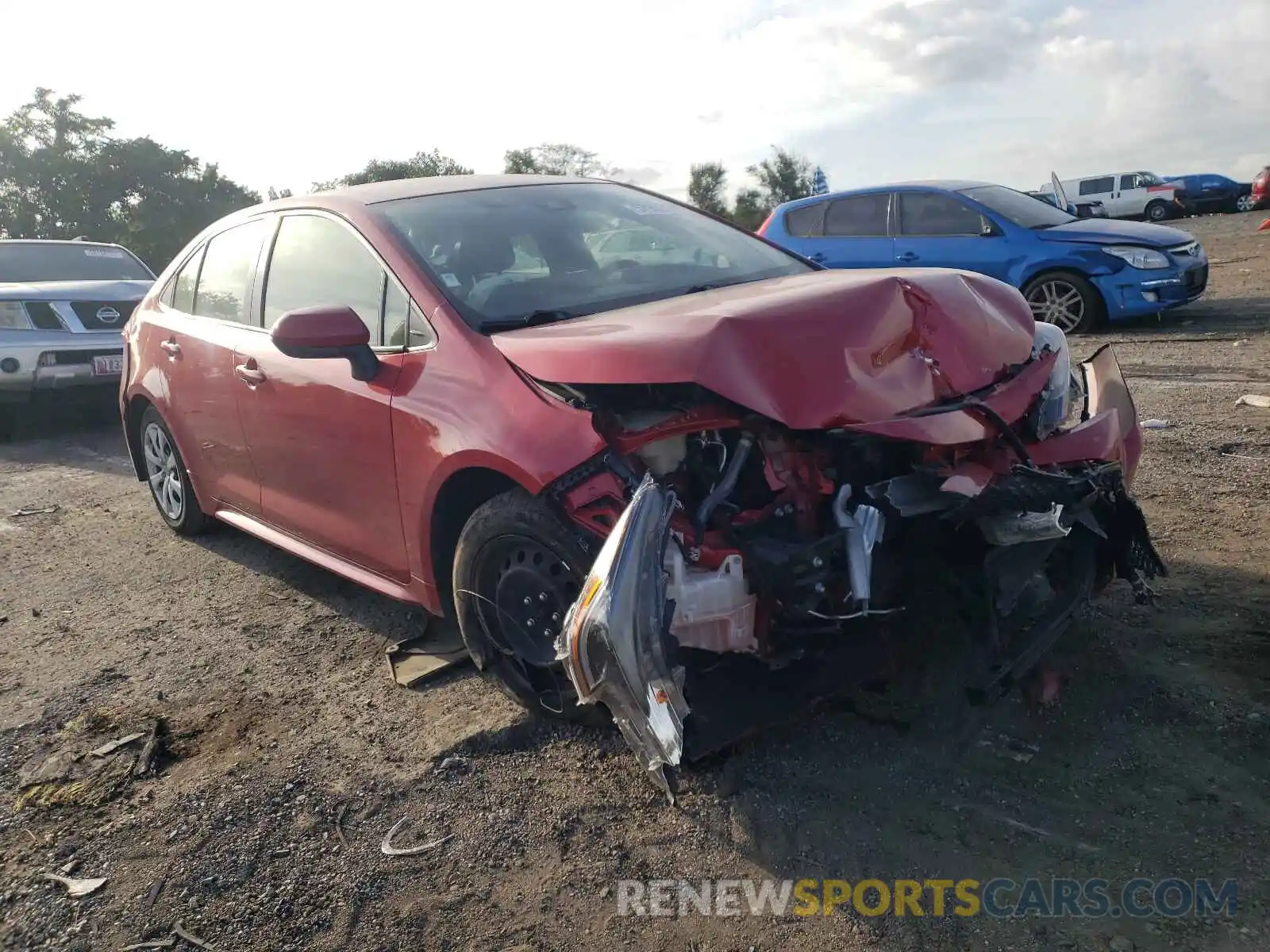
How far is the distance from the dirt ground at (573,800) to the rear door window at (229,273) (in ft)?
4.68

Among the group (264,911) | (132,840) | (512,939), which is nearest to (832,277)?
(512,939)

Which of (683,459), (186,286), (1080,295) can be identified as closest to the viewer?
(683,459)

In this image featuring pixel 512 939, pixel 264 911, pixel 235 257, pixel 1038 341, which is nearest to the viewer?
pixel 512 939

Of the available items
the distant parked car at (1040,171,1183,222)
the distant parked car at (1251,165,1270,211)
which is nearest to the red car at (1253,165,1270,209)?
the distant parked car at (1251,165,1270,211)

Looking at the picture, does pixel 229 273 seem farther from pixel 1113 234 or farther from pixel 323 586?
pixel 1113 234

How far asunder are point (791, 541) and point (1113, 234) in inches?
320

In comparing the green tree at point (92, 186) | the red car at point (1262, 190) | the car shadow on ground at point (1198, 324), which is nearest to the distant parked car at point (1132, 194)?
the red car at point (1262, 190)

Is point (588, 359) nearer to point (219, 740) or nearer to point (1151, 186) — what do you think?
point (219, 740)

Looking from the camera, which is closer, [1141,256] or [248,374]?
[248,374]

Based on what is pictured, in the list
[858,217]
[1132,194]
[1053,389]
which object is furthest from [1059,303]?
[1132,194]

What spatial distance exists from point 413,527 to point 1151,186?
32720 mm

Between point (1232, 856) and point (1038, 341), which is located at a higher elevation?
point (1038, 341)

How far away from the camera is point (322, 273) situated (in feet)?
12.7

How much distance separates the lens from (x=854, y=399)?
2.59 meters
